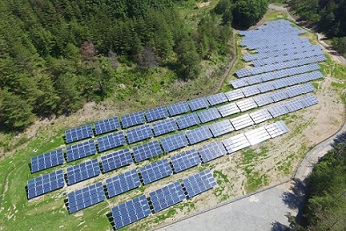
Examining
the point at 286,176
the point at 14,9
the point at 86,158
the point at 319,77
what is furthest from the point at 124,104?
the point at 319,77

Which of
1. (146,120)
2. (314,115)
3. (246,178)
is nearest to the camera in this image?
(246,178)

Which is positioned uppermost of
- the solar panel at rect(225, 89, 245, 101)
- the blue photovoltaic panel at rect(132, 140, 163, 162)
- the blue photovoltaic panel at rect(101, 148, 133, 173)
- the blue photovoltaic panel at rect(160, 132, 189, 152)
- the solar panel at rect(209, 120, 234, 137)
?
the solar panel at rect(225, 89, 245, 101)

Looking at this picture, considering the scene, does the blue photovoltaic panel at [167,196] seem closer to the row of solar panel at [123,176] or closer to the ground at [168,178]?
the ground at [168,178]

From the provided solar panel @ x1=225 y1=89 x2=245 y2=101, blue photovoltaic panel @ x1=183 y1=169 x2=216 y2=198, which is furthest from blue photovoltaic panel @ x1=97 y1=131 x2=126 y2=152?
solar panel @ x1=225 y1=89 x2=245 y2=101

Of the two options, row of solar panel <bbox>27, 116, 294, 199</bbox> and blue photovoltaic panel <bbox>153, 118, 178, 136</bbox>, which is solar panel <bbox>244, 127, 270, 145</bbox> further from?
blue photovoltaic panel <bbox>153, 118, 178, 136</bbox>

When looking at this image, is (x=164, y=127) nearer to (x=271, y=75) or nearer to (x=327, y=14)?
(x=271, y=75)

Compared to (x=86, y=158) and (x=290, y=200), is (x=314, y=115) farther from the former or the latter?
(x=86, y=158)

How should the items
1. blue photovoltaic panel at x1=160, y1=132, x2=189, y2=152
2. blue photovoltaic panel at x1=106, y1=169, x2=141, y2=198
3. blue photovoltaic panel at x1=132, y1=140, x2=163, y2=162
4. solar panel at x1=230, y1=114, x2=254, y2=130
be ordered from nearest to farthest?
blue photovoltaic panel at x1=106, y1=169, x2=141, y2=198, blue photovoltaic panel at x1=132, y1=140, x2=163, y2=162, blue photovoltaic panel at x1=160, y1=132, x2=189, y2=152, solar panel at x1=230, y1=114, x2=254, y2=130

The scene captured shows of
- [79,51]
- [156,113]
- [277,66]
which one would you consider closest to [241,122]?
[156,113]
